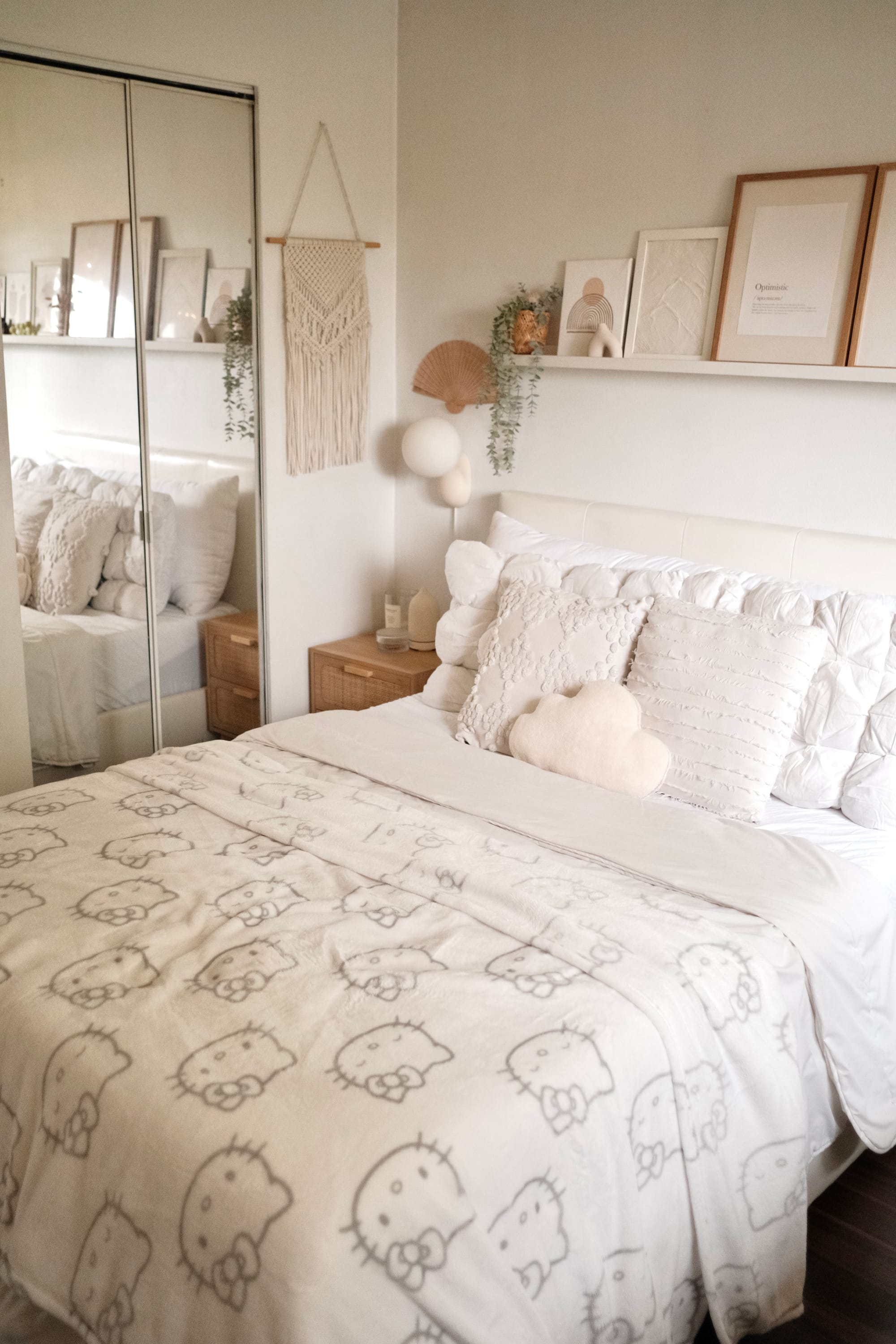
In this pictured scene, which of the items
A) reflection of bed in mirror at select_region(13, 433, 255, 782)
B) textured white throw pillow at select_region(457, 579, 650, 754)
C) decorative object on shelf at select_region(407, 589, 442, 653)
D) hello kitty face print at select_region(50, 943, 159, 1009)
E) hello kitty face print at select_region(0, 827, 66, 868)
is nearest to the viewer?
hello kitty face print at select_region(50, 943, 159, 1009)

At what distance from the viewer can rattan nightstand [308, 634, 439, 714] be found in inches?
140

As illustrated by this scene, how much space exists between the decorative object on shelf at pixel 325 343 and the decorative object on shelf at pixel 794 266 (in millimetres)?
1304

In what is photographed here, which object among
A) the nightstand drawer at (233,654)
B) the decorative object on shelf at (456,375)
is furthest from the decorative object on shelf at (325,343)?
the nightstand drawer at (233,654)

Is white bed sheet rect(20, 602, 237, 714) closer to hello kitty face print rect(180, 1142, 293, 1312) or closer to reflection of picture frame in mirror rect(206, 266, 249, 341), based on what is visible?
reflection of picture frame in mirror rect(206, 266, 249, 341)

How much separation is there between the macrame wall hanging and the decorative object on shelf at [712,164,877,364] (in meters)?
1.31

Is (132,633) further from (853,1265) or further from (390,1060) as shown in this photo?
(853,1265)

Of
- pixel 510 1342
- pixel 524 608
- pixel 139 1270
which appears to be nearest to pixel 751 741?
pixel 524 608

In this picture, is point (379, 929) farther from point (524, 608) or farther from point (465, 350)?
point (465, 350)

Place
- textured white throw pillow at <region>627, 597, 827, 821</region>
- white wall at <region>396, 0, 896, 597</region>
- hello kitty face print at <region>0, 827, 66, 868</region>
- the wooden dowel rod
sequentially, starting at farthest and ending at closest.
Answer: the wooden dowel rod
white wall at <region>396, 0, 896, 597</region>
textured white throw pillow at <region>627, 597, 827, 821</region>
hello kitty face print at <region>0, 827, 66, 868</region>

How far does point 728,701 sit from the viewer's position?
2.42 meters

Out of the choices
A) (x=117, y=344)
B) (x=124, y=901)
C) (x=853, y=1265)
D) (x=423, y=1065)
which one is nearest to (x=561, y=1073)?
(x=423, y=1065)

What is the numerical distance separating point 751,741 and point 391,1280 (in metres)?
1.44

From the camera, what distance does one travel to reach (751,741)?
238cm

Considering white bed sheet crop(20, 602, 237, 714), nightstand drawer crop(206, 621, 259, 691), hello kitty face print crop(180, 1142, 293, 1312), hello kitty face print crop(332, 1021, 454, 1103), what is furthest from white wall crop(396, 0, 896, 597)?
hello kitty face print crop(180, 1142, 293, 1312)
